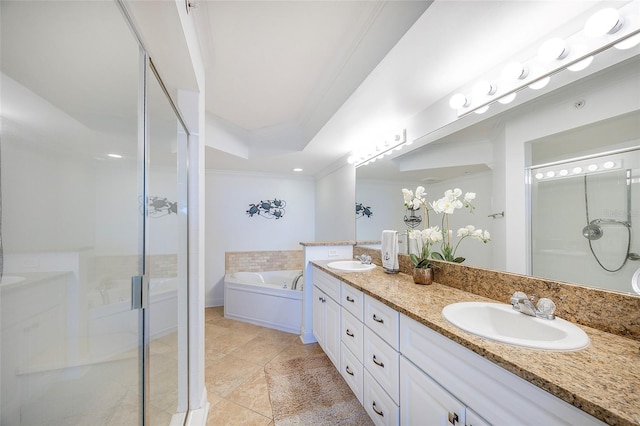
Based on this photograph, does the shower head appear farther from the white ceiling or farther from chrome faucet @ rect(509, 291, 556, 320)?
the white ceiling

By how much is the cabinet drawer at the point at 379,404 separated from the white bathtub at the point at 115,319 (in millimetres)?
1188

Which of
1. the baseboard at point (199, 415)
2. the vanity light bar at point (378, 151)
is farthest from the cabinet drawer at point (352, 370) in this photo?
the vanity light bar at point (378, 151)

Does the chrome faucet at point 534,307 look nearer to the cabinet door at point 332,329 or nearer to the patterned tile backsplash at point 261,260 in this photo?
the cabinet door at point 332,329

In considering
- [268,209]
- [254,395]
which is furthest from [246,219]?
[254,395]

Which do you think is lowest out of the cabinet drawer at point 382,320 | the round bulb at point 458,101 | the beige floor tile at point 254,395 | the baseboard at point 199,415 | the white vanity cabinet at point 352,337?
the beige floor tile at point 254,395

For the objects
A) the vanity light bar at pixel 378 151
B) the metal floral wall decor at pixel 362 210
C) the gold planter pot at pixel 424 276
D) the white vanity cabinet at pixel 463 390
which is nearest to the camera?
the white vanity cabinet at pixel 463 390

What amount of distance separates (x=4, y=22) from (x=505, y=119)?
73.1 inches

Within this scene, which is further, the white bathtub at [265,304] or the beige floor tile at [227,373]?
the white bathtub at [265,304]

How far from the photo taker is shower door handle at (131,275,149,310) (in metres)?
1.01

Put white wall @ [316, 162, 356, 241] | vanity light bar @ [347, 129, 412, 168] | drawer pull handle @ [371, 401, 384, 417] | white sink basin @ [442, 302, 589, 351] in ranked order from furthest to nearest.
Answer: white wall @ [316, 162, 356, 241]
vanity light bar @ [347, 129, 412, 168]
drawer pull handle @ [371, 401, 384, 417]
white sink basin @ [442, 302, 589, 351]

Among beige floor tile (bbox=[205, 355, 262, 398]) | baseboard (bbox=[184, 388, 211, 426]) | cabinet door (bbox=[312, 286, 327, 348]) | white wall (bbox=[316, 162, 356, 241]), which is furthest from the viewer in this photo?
white wall (bbox=[316, 162, 356, 241])

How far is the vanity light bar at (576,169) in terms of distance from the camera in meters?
0.95

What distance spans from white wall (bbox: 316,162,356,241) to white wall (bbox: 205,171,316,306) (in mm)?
271

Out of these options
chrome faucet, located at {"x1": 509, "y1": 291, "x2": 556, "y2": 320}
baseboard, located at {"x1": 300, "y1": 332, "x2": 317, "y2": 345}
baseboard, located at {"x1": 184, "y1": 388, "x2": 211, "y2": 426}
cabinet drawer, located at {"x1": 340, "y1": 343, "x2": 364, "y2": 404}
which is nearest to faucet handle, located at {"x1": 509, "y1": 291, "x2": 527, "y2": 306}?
chrome faucet, located at {"x1": 509, "y1": 291, "x2": 556, "y2": 320}
